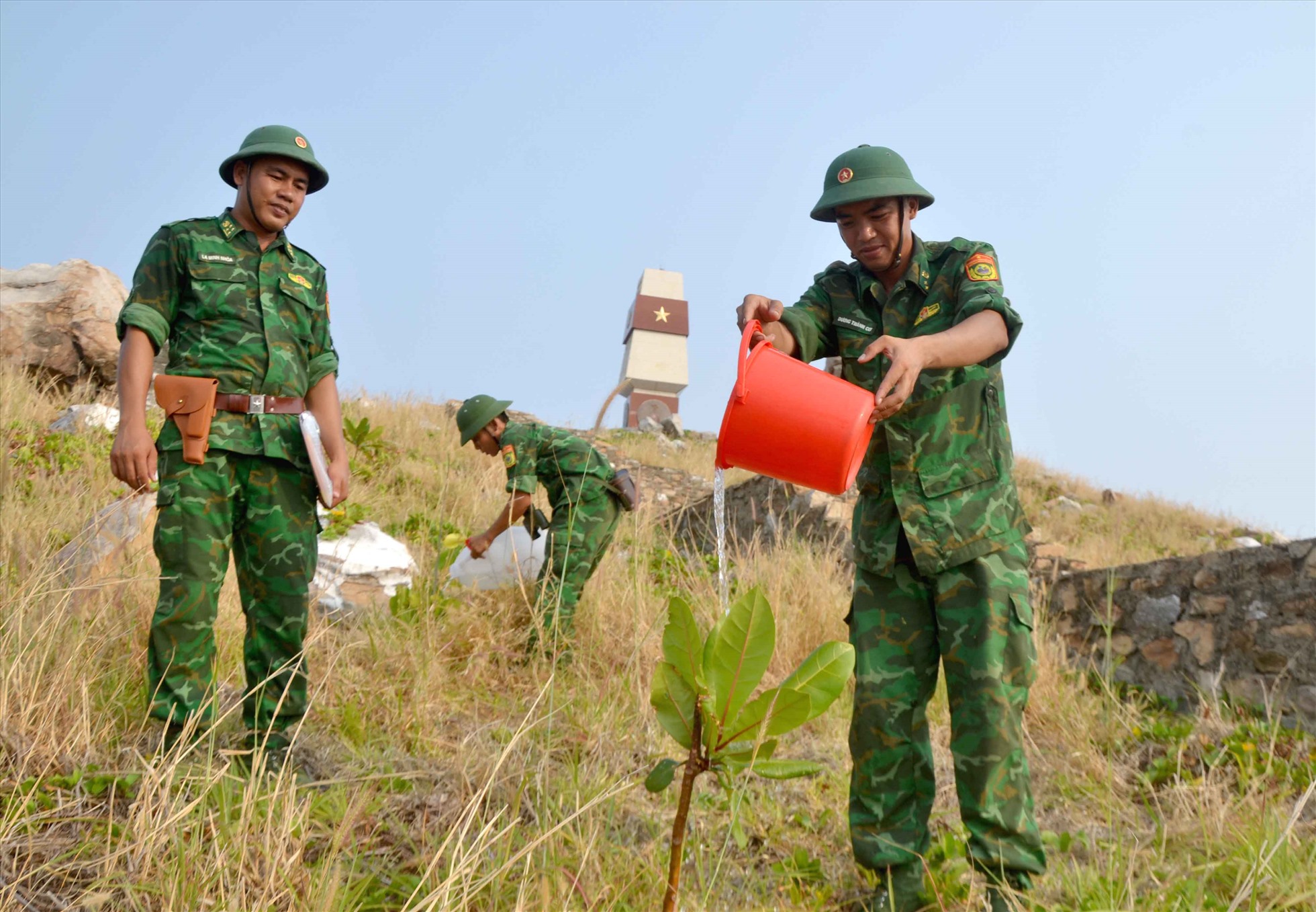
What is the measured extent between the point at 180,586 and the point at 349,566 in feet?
7.88

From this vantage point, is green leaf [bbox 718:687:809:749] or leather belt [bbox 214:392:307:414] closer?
green leaf [bbox 718:687:809:749]

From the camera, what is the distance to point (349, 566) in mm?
5020

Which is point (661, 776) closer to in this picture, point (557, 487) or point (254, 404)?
point (254, 404)

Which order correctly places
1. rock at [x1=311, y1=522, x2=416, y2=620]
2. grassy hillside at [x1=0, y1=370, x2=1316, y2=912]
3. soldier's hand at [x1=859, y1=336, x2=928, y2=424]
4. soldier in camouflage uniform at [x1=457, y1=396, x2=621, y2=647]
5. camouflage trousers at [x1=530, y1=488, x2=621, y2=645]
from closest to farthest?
1. grassy hillside at [x1=0, y1=370, x2=1316, y2=912]
2. soldier's hand at [x1=859, y1=336, x2=928, y2=424]
3. camouflage trousers at [x1=530, y1=488, x2=621, y2=645]
4. soldier in camouflage uniform at [x1=457, y1=396, x2=621, y2=647]
5. rock at [x1=311, y1=522, x2=416, y2=620]

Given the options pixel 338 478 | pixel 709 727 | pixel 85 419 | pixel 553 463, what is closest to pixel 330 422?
pixel 338 478

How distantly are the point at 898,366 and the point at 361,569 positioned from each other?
383 cm

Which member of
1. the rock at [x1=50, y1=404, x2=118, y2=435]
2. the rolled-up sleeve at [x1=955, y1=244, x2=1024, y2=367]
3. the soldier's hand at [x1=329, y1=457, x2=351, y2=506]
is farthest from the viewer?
the rock at [x1=50, y1=404, x2=118, y2=435]

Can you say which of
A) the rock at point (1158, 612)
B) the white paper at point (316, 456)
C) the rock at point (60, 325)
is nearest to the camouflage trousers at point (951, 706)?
the white paper at point (316, 456)

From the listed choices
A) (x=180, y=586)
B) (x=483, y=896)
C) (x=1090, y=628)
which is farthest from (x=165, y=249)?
(x=1090, y=628)

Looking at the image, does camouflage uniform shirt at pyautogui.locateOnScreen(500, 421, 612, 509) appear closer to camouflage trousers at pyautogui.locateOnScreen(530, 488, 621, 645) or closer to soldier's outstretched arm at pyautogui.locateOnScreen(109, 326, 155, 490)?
camouflage trousers at pyautogui.locateOnScreen(530, 488, 621, 645)

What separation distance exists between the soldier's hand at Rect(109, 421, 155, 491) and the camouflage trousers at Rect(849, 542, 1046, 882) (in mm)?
1988

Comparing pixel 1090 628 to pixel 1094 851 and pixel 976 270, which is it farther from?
pixel 976 270

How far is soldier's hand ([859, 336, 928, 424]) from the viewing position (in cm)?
190

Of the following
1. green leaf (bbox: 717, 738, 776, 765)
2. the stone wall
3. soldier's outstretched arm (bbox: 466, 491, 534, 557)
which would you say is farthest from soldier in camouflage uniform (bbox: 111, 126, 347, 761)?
the stone wall
